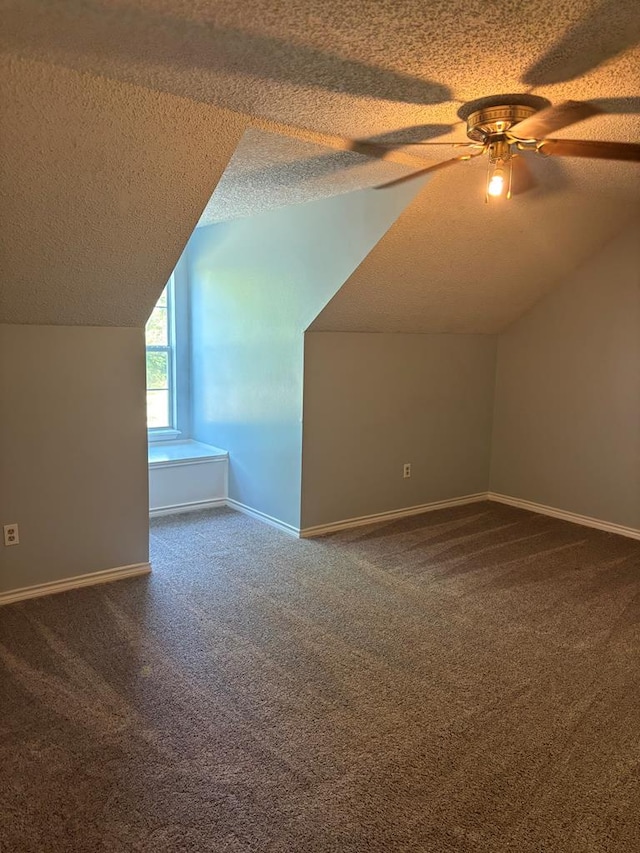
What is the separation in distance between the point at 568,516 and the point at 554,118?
3179mm

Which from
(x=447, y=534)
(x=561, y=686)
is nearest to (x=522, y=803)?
(x=561, y=686)

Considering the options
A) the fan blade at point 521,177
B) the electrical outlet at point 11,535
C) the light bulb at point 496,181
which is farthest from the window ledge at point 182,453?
the light bulb at point 496,181

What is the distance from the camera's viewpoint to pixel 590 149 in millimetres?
2090

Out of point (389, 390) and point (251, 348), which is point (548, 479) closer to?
point (389, 390)

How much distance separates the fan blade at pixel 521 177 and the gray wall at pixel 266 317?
0.51 metres

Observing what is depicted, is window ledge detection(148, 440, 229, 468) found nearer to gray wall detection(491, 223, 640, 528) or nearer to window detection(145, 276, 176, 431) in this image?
window detection(145, 276, 176, 431)

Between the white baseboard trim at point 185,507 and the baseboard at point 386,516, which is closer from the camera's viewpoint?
the baseboard at point 386,516

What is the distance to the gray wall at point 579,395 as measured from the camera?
4.25 meters

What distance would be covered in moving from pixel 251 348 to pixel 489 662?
270 cm

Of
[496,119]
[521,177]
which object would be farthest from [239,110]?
[521,177]

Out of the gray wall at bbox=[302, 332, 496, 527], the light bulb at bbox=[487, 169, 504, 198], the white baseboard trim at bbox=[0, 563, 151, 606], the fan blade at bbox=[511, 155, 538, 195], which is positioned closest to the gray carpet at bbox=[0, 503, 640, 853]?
the white baseboard trim at bbox=[0, 563, 151, 606]

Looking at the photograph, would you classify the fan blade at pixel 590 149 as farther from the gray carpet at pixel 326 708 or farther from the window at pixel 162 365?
the window at pixel 162 365

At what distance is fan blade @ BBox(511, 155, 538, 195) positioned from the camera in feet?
9.20

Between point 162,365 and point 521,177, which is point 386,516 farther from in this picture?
point 521,177
